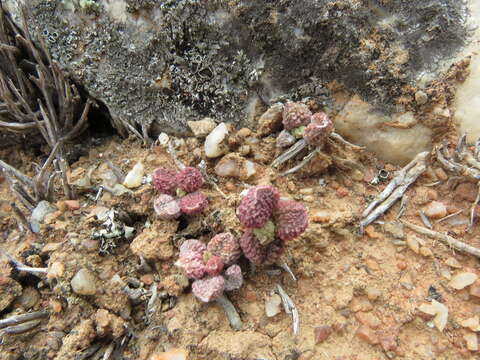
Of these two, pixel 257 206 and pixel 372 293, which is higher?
pixel 257 206

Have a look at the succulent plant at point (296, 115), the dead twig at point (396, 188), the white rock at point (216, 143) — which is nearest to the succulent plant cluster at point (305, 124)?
the succulent plant at point (296, 115)

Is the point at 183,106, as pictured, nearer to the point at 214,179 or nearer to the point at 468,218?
the point at 214,179

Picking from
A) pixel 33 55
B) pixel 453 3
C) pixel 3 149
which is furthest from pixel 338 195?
pixel 3 149

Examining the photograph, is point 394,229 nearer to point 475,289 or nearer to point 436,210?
point 436,210

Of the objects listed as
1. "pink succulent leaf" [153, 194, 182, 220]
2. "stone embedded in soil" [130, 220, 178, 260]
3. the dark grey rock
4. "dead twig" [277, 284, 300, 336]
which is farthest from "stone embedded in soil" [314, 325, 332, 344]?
the dark grey rock

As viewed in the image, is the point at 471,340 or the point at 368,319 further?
the point at 368,319

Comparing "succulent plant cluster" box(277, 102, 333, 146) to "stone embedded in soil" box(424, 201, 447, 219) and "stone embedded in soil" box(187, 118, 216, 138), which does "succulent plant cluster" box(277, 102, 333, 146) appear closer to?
"stone embedded in soil" box(187, 118, 216, 138)

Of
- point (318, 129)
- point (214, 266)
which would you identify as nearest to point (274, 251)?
point (214, 266)
